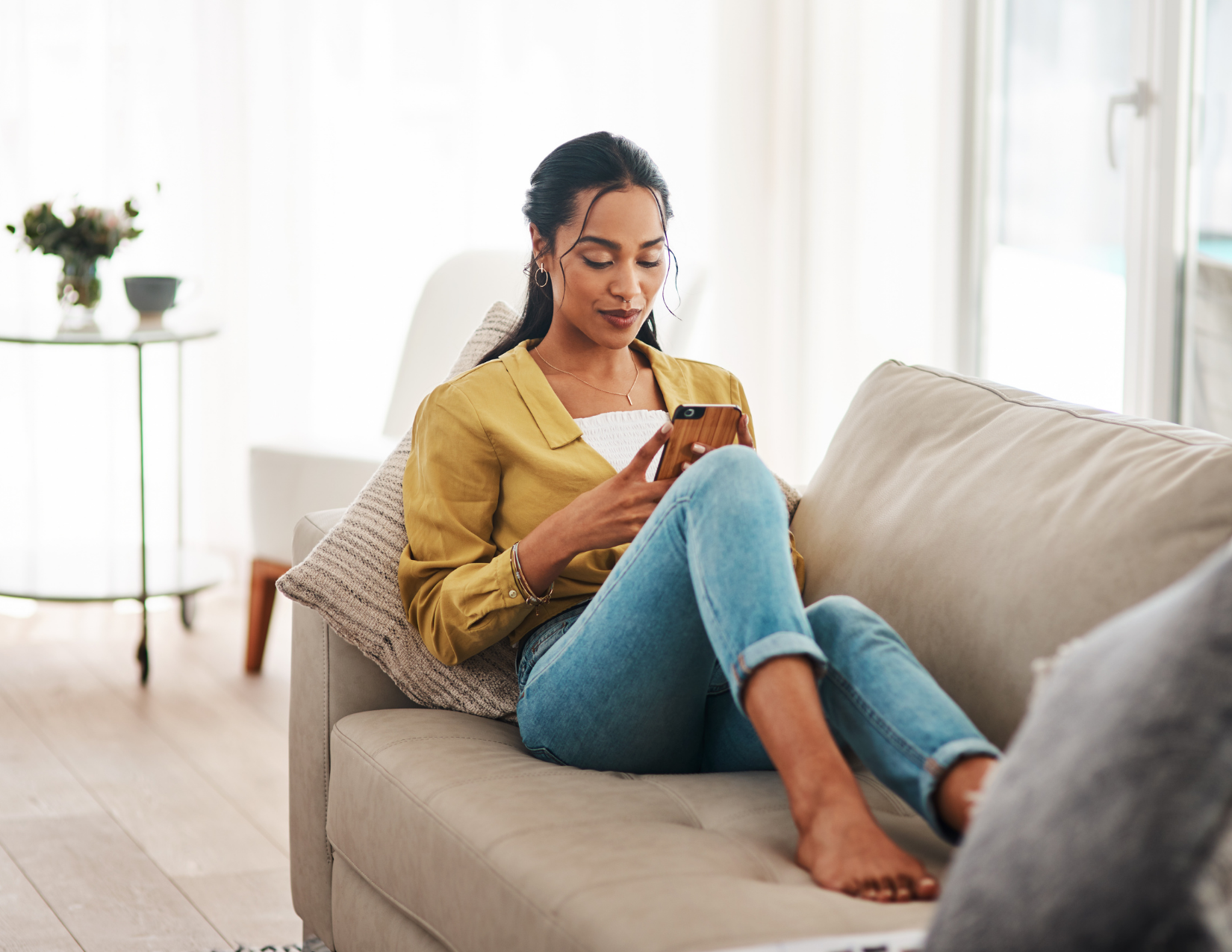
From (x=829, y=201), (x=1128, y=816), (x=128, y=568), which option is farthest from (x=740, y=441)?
(x=829, y=201)

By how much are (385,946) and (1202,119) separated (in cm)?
222

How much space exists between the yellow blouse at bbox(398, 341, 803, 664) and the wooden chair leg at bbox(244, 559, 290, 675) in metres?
1.37

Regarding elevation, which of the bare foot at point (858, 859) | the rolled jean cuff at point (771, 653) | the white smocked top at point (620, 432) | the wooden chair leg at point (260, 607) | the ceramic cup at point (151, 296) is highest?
the ceramic cup at point (151, 296)

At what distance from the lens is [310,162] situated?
12.6 ft

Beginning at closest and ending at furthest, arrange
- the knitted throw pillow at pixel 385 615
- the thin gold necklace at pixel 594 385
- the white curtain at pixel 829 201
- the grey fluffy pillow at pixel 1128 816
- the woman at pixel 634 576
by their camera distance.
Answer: the grey fluffy pillow at pixel 1128 816 → the woman at pixel 634 576 → the knitted throw pillow at pixel 385 615 → the thin gold necklace at pixel 594 385 → the white curtain at pixel 829 201

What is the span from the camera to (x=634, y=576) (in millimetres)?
1356

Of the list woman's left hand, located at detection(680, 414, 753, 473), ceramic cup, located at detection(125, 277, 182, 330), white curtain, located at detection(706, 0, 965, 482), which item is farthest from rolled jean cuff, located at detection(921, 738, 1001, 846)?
white curtain, located at detection(706, 0, 965, 482)

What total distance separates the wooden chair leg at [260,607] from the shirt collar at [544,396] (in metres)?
1.34

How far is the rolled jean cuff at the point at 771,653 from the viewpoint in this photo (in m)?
1.18

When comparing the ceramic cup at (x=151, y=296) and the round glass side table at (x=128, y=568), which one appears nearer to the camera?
the round glass side table at (x=128, y=568)

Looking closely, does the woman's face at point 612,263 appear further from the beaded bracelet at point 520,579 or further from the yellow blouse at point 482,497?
the beaded bracelet at point 520,579

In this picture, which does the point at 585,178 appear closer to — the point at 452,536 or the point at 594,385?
the point at 594,385

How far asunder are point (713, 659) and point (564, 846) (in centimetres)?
30

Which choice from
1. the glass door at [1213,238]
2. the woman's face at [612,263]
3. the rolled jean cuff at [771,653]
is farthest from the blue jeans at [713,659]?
the glass door at [1213,238]
